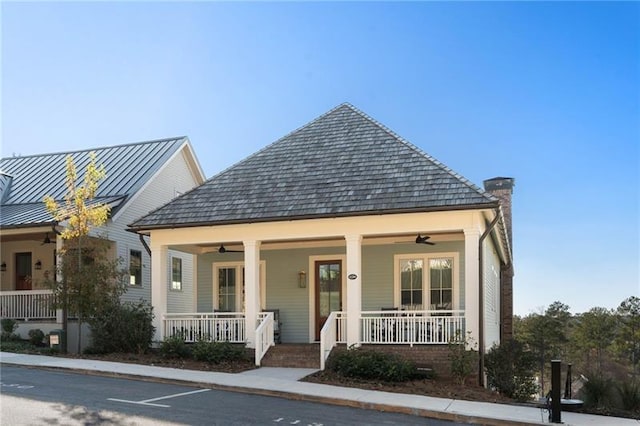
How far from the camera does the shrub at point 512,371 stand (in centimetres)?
1297

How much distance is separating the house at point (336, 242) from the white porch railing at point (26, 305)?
4.58m

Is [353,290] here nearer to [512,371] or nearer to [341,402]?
[512,371]

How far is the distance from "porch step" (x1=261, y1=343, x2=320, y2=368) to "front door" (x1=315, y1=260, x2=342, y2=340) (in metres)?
2.72

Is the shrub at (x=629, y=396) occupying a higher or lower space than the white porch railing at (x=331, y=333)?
lower

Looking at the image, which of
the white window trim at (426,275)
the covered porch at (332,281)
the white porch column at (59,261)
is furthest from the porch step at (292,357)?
the white porch column at (59,261)

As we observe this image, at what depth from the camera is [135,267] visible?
2236 centimetres

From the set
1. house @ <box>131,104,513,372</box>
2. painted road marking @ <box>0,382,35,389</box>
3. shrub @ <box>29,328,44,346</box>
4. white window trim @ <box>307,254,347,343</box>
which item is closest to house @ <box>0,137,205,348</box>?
shrub @ <box>29,328,44,346</box>

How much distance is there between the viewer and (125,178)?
23.0 metres

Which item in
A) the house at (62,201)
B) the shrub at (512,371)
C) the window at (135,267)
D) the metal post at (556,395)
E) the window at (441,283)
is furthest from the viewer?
the window at (135,267)

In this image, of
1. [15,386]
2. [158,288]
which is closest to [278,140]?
[158,288]

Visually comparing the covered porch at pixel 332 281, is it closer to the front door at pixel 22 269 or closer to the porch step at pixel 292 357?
the porch step at pixel 292 357

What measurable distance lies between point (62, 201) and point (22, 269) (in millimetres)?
4006

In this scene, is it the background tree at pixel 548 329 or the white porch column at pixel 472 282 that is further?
the background tree at pixel 548 329

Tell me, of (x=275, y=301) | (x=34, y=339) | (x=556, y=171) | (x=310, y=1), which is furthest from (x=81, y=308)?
(x=556, y=171)
